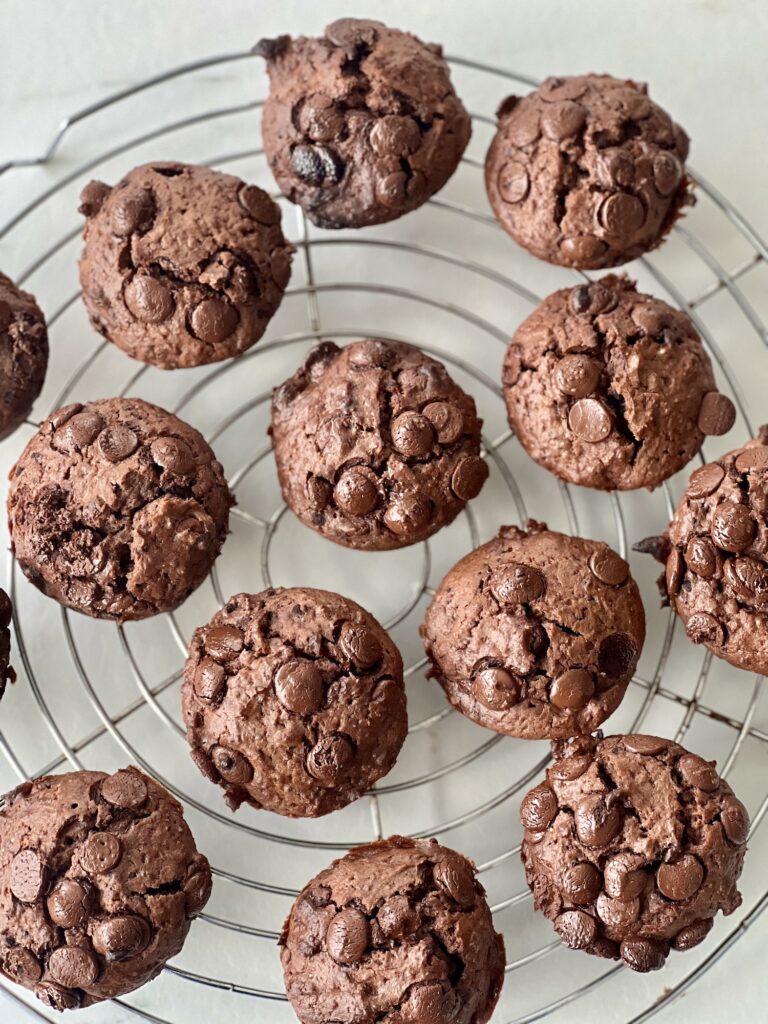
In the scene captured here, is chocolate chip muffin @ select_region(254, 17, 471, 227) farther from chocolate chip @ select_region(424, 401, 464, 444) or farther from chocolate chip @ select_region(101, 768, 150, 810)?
chocolate chip @ select_region(101, 768, 150, 810)

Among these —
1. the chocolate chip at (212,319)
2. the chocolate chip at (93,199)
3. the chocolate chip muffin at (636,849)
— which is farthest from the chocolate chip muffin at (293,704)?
the chocolate chip at (93,199)

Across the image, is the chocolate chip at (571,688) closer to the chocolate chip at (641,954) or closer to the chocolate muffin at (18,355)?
Answer: the chocolate chip at (641,954)

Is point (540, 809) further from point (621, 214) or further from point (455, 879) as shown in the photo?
point (621, 214)

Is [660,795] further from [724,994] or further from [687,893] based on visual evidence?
[724,994]

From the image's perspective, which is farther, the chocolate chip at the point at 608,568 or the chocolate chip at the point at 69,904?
the chocolate chip at the point at 608,568

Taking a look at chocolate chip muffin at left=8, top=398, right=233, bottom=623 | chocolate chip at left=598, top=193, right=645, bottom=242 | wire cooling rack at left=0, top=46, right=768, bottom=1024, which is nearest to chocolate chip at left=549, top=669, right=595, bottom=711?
wire cooling rack at left=0, top=46, right=768, bottom=1024

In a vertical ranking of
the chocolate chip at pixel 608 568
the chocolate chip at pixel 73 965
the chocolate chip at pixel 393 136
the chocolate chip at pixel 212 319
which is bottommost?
the chocolate chip at pixel 73 965

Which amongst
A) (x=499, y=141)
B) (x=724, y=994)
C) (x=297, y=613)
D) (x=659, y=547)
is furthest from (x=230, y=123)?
(x=724, y=994)
